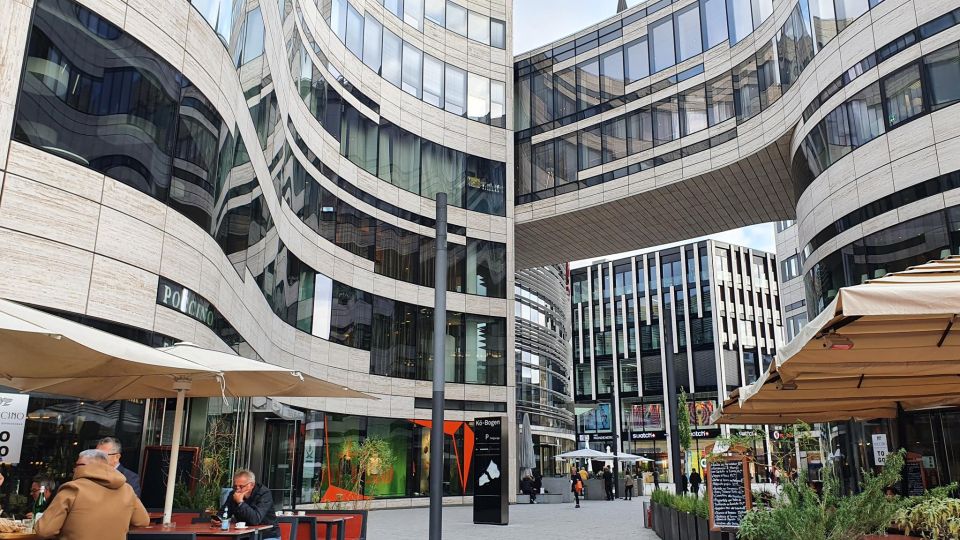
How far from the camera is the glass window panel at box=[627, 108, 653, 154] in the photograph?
99.6 feet

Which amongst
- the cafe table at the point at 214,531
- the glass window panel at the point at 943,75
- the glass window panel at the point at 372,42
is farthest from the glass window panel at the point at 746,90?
the cafe table at the point at 214,531

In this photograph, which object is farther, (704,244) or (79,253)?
(704,244)

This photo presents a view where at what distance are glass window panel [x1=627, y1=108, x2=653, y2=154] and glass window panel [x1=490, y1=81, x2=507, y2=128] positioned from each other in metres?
5.70

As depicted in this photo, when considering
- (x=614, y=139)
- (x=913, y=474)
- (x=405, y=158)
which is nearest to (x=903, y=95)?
(x=913, y=474)

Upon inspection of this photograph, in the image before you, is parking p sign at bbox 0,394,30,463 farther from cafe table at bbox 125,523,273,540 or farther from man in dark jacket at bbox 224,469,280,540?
man in dark jacket at bbox 224,469,280,540

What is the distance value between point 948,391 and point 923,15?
1318cm

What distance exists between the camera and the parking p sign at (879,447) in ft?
62.5

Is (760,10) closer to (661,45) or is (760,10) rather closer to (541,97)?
(661,45)

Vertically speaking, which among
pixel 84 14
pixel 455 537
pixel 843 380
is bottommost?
pixel 455 537

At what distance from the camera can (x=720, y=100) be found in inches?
1116

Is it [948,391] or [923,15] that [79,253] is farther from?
[923,15]

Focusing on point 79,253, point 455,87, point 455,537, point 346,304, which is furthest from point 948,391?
point 455,87

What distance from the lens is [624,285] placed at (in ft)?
300

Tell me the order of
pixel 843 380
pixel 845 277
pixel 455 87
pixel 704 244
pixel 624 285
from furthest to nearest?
pixel 624 285
pixel 704 244
pixel 455 87
pixel 845 277
pixel 843 380
